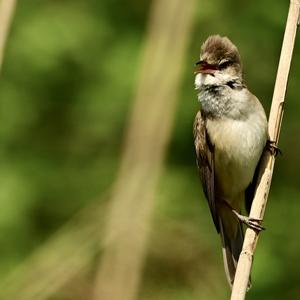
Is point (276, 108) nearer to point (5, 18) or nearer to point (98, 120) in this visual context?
point (5, 18)

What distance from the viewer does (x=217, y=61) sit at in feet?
14.8

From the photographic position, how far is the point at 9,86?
7.00 m

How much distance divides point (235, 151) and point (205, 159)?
19 cm

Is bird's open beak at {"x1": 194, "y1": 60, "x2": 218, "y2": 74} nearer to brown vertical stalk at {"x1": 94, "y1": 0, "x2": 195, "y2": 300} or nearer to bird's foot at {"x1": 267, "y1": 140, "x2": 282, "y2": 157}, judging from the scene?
brown vertical stalk at {"x1": 94, "y1": 0, "x2": 195, "y2": 300}

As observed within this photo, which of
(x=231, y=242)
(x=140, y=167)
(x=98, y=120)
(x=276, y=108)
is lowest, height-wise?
(x=231, y=242)

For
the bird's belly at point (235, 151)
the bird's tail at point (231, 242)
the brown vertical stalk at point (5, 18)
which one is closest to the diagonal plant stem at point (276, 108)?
the bird's belly at point (235, 151)

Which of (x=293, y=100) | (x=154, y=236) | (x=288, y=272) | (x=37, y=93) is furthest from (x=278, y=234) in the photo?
(x=37, y=93)

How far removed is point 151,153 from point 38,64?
2797 millimetres

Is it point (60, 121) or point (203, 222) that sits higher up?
point (60, 121)

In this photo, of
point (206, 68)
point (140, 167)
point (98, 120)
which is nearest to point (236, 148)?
point (206, 68)

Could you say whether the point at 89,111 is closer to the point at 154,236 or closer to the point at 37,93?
the point at 37,93

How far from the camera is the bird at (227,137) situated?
452 cm

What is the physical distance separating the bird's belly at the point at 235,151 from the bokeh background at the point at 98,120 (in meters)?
0.98

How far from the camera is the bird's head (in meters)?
4.50
